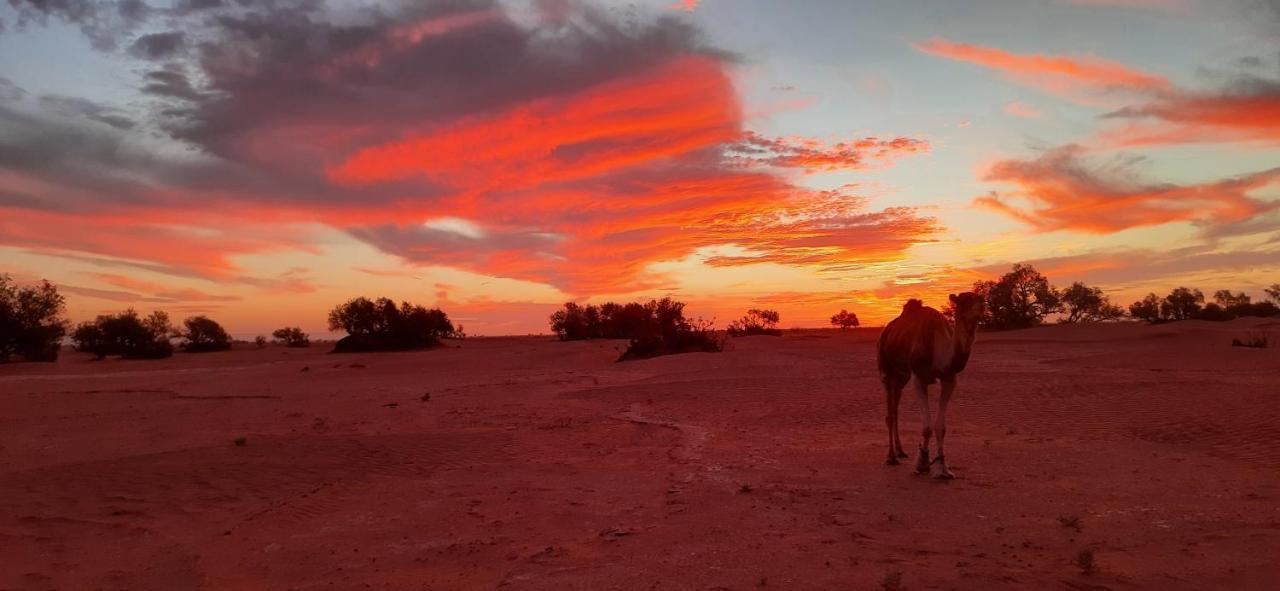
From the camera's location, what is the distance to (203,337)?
55.7 meters

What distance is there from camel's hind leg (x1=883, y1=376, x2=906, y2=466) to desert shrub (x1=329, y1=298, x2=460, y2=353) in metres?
42.7

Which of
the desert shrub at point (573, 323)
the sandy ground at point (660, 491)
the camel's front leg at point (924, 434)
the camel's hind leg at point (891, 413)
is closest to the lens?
the sandy ground at point (660, 491)

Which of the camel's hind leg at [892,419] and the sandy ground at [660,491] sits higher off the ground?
the camel's hind leg at [892,419]

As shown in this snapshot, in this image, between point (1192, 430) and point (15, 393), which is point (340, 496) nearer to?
point (1192, 430)

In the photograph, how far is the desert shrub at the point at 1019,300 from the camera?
50031 millimetres

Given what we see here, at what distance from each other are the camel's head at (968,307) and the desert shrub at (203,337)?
57.3 metres

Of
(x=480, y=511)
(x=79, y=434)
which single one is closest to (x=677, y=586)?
(x=480, y=511)

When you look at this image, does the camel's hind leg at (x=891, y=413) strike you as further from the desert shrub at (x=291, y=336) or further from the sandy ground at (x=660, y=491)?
the desert shrub at (x=291, y=336)

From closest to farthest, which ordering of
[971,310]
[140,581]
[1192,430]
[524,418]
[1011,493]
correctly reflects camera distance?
[140,581], [1011,493], [971,310], [1192,430], [524,418]

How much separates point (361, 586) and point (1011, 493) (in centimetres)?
711

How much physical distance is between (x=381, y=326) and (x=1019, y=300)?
43.6 m

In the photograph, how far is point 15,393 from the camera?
23766mm

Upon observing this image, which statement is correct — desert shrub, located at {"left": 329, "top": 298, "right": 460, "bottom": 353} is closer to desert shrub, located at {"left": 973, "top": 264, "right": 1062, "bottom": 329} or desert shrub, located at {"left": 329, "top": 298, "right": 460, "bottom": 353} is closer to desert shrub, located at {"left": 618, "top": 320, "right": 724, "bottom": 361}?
→ desert shrub, located at {"left": 618, "top": 320, "right": 724, "bottom": 361}

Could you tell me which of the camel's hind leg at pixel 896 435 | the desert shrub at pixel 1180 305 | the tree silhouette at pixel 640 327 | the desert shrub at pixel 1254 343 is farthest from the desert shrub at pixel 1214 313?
the camel's hind leg at pixel 896 435
